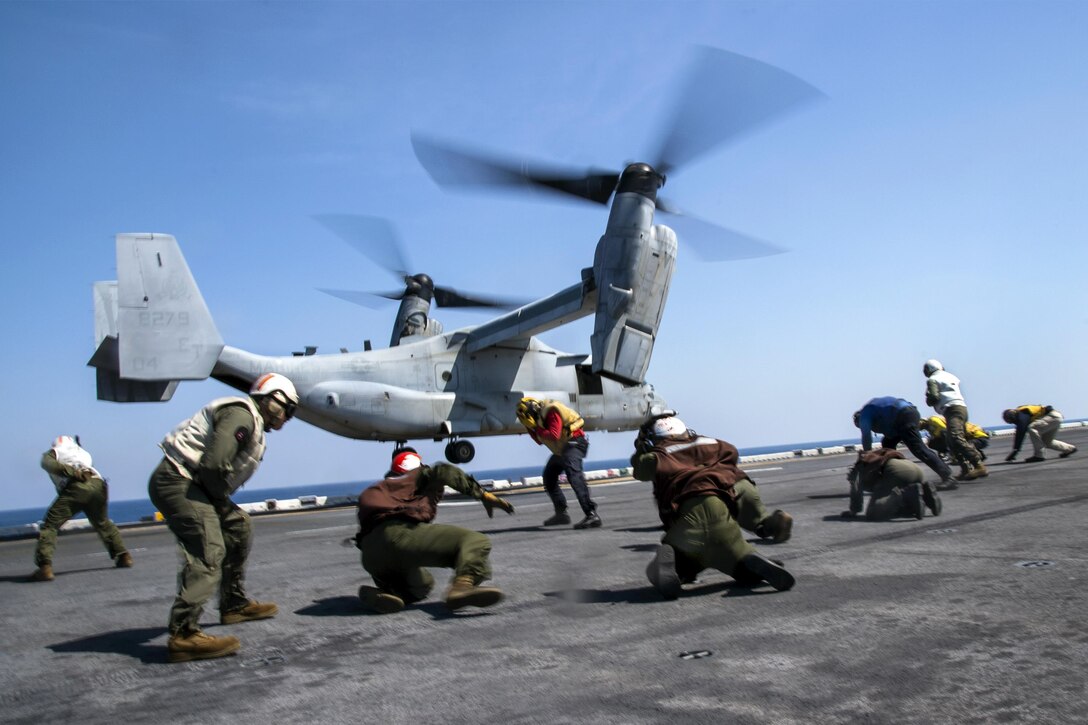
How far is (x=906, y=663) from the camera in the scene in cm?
373

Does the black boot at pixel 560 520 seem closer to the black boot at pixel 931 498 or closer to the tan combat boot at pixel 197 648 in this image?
the black boot at pixel 931 498

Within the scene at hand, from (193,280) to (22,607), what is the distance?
1327 centimetres

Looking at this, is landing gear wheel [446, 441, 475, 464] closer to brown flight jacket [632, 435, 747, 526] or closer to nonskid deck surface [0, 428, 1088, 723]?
nonskid deck surface [0, 428, 1088, 723]

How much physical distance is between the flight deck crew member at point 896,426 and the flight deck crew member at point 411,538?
24.3 feet

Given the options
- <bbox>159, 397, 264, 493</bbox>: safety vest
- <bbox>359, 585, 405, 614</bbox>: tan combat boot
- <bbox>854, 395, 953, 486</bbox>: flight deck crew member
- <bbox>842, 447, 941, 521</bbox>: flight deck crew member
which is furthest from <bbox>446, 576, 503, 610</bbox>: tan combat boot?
<bbox>854, 395, 953, 486</bbox>: flight deck crew member

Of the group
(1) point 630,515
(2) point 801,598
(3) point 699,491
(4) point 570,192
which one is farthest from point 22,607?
(4) point 570,192

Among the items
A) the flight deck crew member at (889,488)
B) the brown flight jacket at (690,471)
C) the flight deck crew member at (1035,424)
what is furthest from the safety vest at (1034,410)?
the brown flight jacket at (690,471)

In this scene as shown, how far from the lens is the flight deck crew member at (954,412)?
43.9 ft

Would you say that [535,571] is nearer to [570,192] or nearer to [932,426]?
[932,426]

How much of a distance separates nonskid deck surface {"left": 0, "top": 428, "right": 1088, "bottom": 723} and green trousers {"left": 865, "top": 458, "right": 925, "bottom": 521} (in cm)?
121

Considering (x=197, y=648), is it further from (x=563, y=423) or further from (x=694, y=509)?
(x=563, y=423)

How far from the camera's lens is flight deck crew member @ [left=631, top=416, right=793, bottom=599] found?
566 cm

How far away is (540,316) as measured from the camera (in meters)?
22.7

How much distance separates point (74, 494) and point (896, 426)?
1037 centimetres
